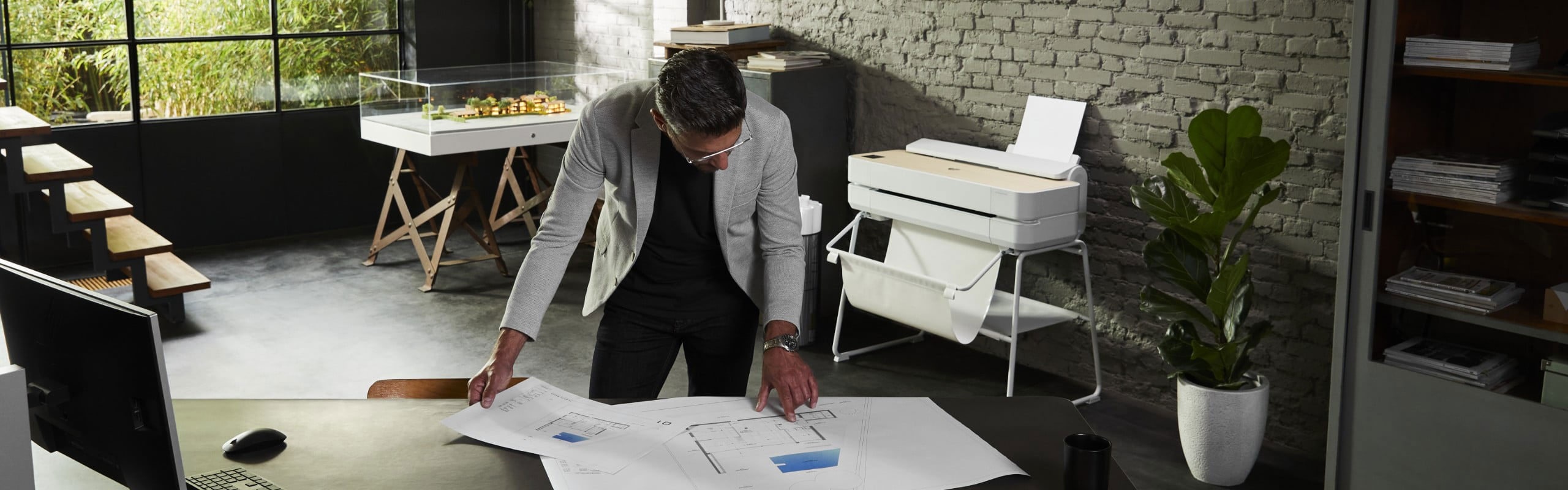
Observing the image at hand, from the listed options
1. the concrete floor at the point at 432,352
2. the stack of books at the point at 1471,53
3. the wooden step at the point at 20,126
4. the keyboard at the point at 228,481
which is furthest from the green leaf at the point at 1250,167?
the wooden step at the point at 20,126

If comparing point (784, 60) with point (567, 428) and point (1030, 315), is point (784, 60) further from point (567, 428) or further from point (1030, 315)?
point (567, 428)

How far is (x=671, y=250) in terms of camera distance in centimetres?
251

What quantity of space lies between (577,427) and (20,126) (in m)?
3.95

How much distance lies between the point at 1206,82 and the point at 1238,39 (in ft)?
0.58

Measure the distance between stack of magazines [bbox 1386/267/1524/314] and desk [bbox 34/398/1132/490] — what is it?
139 cm

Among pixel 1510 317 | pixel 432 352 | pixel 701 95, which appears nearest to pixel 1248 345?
pixel 1510 317

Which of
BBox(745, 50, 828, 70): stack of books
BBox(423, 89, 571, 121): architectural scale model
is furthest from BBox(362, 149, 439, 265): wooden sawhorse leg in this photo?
BBox(745, 50, 828, 70): stack of books

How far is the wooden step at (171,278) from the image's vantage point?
5141 mm

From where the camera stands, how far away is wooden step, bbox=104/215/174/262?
16.7 feet

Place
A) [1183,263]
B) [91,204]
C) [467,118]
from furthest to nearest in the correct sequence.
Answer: [467,118] < [91,204] < [1183,263]

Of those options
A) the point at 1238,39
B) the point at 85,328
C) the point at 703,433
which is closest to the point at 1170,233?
the point at 1238,39

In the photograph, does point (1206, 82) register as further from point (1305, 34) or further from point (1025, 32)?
point (1025, 32)

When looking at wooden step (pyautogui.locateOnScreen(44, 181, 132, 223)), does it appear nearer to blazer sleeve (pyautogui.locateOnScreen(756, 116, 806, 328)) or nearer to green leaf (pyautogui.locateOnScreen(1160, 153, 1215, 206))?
blazer sleeve (pyautogui.locateOnScreen(756, 116, 806, 328))

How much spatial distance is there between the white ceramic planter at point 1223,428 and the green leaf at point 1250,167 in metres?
0.56
